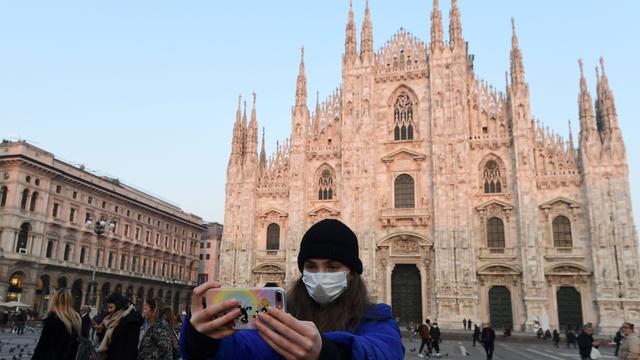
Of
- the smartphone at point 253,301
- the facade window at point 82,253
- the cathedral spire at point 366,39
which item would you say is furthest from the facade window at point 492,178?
the facade window at point 82,253

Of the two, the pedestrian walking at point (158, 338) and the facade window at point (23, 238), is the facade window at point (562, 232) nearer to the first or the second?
the pedestrian walking at point (158, 338)

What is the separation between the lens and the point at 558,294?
86.4 ft

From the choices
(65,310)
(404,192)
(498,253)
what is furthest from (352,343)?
(404,192)

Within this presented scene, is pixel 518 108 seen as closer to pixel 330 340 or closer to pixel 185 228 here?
pixel 330 340

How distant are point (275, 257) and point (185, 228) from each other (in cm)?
2445

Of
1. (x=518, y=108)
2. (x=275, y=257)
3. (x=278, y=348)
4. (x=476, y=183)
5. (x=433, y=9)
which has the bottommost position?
(x=278, y=348)

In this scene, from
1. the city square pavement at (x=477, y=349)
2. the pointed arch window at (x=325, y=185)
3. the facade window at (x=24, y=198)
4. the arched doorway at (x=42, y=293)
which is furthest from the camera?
the arched doorway at (x=42, y=293)

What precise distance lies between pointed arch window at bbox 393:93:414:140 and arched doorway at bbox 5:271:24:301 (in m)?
25.1

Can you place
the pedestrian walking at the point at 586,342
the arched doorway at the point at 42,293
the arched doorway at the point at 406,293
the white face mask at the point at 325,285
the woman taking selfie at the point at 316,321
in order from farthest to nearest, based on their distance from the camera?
1. the arched doorway at the point at 42,293
2. the arched doorway at the point at 406,293
3. the pedestrian walking at the point at 586,342
4. the white face mask at the point at 325,285
5. the woman taking selfie at the point at 316,321

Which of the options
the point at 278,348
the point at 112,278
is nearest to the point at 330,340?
the point at 278,348

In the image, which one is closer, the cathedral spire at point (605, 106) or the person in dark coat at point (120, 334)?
the person in dark coat at point (120, 334)

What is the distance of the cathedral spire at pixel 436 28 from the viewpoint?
3066cm

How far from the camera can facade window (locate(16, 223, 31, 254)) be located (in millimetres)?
31897

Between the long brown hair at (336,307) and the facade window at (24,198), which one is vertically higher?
the facade window at (24,198)
